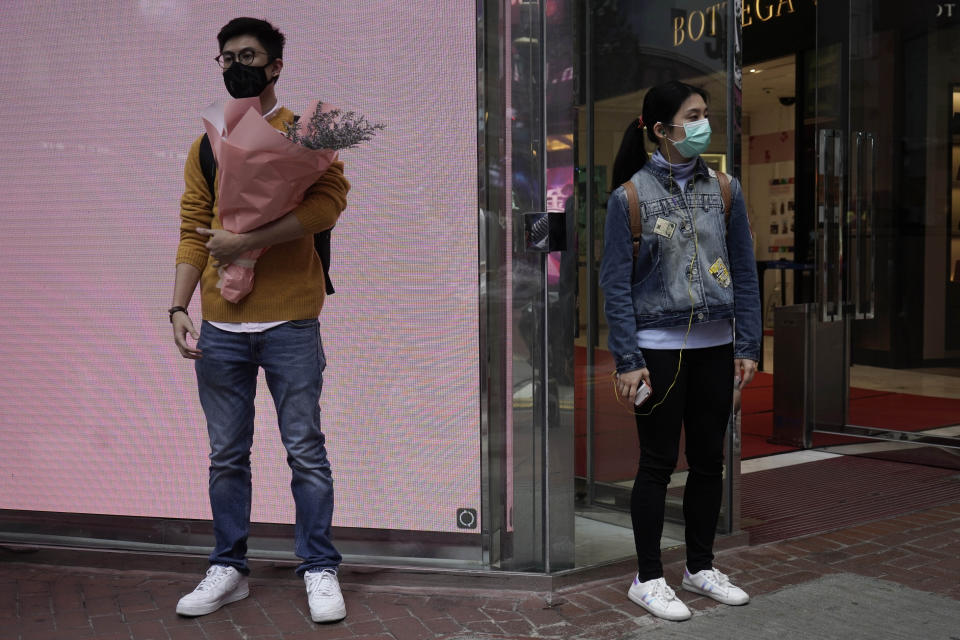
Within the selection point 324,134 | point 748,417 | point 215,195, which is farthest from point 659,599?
point 748,417

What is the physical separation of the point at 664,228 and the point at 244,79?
1595mm

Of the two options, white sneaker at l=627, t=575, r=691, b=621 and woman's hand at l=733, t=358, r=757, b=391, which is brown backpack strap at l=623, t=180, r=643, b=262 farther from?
white sneaker at l=627, t=575, r=691, b=621

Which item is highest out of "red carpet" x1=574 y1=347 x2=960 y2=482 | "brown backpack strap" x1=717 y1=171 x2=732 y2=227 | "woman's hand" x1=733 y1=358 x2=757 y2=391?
"brown backpack strap" x1=717 y1=171 x2=732 y2=227

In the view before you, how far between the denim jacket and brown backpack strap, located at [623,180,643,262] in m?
0.01

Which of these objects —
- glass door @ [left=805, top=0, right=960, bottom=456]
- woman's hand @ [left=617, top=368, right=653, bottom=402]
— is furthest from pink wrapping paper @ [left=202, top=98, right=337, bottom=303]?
glass door @ [left=805, top=0, right=960, bottom=456]

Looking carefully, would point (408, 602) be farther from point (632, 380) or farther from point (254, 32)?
point (254, 32)

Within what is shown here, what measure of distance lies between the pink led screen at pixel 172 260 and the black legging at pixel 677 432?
701mm

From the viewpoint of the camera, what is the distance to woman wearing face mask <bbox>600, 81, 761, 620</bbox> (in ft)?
11.2

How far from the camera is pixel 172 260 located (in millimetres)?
4109

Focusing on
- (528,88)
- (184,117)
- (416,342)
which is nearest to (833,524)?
(416,342)

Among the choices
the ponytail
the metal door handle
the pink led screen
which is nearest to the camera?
the ponytail

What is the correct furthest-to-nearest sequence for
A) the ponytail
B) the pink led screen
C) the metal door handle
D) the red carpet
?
the metal door handle < the red carpet < the pink led screen < the ponytail

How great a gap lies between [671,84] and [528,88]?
0.55 meters

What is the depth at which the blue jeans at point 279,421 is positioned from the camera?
3461 millimetres
